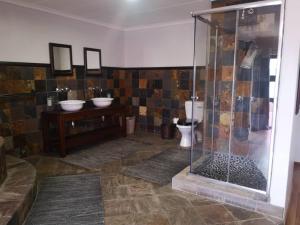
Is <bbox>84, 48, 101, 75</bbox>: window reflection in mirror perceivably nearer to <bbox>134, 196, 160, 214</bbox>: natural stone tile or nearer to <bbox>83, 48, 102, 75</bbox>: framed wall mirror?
<bbox>83, 48, 102, 75</bbox>: framed wall mirror

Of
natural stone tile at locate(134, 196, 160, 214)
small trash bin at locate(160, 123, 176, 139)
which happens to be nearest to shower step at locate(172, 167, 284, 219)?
natural stone tile at locate(134, 196, 160, 214)

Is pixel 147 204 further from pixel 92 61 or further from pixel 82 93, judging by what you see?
pixel 92 61

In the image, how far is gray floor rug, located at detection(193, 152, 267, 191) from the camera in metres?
2.66

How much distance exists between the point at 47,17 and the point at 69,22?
426 millimetres

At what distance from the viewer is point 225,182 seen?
8.73 ft

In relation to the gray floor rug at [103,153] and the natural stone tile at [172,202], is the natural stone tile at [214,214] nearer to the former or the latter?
the natural stone tile at [172,202]

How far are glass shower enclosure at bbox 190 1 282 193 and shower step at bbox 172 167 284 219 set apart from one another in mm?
127

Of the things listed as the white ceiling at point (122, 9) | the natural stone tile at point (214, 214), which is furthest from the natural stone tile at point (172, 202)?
the white ceiling at point (122, 9)

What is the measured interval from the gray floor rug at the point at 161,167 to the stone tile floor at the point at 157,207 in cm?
13

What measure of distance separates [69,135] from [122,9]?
227 cm

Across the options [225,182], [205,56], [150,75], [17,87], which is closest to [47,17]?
[17,87]

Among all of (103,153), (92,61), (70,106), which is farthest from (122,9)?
(103,153)

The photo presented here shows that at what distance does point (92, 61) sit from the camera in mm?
4758

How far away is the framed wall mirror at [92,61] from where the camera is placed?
4.61m
